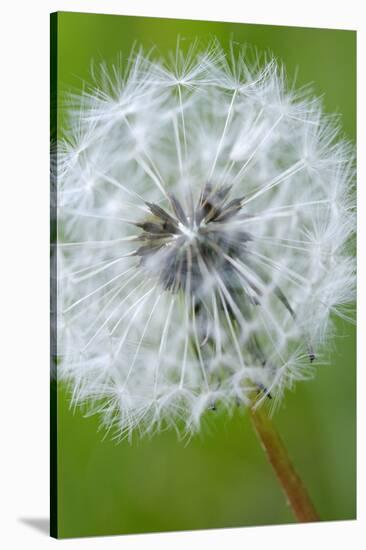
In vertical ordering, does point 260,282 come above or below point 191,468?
above

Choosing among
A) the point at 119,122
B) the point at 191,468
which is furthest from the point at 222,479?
the point at 119,122

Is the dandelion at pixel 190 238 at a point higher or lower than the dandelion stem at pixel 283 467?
higher

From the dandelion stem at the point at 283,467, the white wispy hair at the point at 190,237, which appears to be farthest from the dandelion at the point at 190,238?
the dandelion stem at the point at 283,467

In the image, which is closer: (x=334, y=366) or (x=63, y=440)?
(x=63, y=440)

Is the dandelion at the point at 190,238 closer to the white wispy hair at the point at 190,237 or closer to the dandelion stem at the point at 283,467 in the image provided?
the white wispy hair at the point at 190,237

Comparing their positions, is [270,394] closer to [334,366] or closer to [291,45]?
[334,366]
